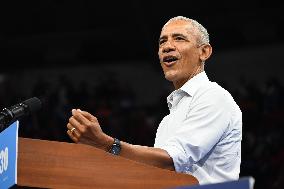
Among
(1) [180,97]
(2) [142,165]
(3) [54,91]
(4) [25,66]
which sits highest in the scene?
(4) [25,66]

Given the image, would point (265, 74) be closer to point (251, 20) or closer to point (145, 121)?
point (251, 20)

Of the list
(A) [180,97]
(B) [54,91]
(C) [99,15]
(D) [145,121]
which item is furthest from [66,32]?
(A) [180,97]

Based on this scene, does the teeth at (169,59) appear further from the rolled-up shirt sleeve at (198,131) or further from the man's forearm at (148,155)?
the man's forearm at (148,155)

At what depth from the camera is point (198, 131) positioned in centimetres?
195

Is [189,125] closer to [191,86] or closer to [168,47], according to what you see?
[191,86]

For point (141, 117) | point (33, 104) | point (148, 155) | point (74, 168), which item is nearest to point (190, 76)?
point (148, 155)

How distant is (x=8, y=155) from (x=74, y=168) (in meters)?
0.17

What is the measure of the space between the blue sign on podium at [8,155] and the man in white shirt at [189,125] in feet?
0.56

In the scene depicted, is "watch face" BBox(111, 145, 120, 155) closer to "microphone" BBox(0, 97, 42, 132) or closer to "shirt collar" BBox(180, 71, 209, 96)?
"microphone" BBox(0, 97, 42, 132)

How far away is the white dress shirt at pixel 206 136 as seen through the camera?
6.31 feet

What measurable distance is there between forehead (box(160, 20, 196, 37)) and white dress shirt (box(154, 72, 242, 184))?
22 cm

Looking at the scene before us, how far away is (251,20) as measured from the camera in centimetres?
771

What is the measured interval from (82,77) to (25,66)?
2.56ft

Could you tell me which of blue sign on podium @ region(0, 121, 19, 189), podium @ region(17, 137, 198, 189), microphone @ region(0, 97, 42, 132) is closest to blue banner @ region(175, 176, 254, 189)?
podium @ region(17, 137, 198, 189)
